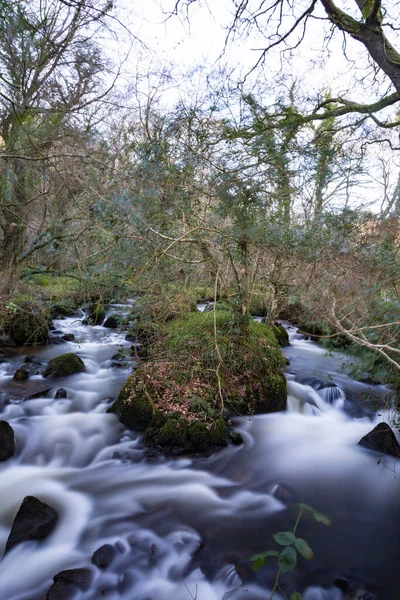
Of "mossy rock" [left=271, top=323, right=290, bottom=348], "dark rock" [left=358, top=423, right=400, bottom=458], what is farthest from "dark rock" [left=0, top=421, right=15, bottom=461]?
"mossy rock" [left=271, top=323, right=290, bottom=348]

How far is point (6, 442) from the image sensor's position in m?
4.18

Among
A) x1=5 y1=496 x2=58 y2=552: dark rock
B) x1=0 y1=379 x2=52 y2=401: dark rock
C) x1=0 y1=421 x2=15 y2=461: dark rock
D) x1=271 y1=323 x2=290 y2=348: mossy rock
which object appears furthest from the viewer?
x1=271 y1=323 x2=290 y2=348: mossy rock

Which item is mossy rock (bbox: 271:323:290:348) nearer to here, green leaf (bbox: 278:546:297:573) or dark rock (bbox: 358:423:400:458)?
dark rock (bbox: 358:423:400:458)

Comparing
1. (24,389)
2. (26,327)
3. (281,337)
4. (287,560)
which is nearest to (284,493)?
(287,560)

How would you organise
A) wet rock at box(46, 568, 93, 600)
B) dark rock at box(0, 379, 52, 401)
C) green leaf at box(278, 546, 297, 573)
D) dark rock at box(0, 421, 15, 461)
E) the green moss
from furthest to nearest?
dark rock at box(0, 379, 52, 401) < the green moss < dark rock at box(0, 421, 15, 461) < wet rock at box(46, 568, 93, 600) < green leaf at box(278, 546, 297, 573)

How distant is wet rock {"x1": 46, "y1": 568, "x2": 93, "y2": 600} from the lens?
262 centimetres

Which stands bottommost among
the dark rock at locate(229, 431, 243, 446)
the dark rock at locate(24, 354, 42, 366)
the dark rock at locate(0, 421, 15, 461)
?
the dark rock at locate(0, 421, 15, 461)

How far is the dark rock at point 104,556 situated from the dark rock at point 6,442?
6.03ft

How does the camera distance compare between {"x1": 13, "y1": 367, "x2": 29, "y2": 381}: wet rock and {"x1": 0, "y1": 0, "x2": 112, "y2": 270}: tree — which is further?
{"x1": 13, "y1": 367, "x2": 29, "y2": 381}: wet rock

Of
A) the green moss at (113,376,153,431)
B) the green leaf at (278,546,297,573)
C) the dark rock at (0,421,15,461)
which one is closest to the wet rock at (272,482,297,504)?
the green moss at (113,376,153,431)

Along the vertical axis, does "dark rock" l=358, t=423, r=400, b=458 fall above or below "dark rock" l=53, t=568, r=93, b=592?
above

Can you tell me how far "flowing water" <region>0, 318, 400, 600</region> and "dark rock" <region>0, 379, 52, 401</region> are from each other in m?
0.10

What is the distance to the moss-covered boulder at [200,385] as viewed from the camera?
4.21 m

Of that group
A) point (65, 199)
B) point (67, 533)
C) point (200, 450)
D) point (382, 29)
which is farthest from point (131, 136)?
point (67, 533)
